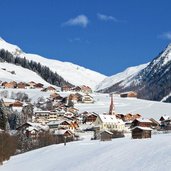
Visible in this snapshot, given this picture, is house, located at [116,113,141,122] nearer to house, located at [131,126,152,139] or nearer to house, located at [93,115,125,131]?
house, located at [93,115,125,131]

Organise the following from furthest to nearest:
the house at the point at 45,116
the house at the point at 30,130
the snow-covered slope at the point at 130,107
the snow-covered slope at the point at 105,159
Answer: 1. the snow-covered slope at the point at 130,107
2. the house at the point at 45,116
3. the house at the point at 30,130
4. the snow-covered slope at the point at 105,159

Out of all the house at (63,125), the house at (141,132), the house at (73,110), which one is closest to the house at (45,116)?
the house at (73,110)

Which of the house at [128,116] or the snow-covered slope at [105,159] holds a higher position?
the house at [128,116]

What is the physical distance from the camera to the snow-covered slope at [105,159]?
→ 38719 millimetres

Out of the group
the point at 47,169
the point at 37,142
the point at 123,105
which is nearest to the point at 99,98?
the point at 123,105

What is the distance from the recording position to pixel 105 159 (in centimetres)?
4522

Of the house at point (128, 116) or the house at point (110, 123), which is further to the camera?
the house at point (128, 116)

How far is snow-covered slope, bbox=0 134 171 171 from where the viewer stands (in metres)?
38.7

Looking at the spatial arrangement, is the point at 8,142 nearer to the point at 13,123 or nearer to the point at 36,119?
the point at 13,123

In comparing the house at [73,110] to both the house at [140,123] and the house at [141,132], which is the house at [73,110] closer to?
the house at [140,123]

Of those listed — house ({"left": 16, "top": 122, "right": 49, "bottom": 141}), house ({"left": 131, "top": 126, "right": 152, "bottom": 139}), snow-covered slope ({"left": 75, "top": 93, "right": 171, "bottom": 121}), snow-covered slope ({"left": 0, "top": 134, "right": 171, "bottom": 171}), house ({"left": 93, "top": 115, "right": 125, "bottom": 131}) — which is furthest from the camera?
snow-covered slope ({"left": 75, "top": 93, "right": 171, "bottom": 121})

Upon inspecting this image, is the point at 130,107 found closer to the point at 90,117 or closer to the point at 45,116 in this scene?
the point at 45,116

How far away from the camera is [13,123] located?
126m

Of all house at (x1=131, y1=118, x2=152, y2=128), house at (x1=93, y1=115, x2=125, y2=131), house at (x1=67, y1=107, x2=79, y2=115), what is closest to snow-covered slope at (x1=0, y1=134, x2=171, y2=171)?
house at (x1=131, y1=118, x2=152, y2=128)
